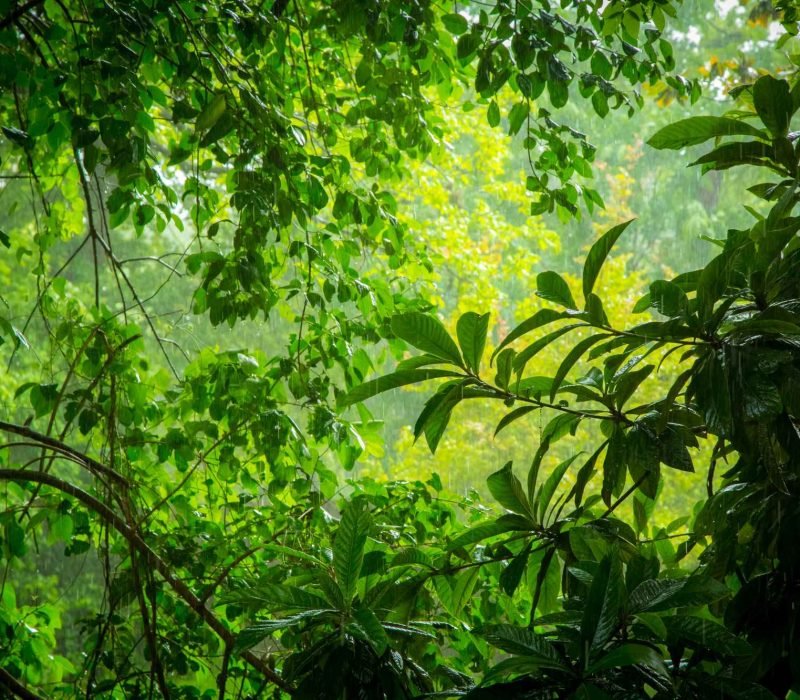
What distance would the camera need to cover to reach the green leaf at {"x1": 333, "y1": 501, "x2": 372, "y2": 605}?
0.82 m

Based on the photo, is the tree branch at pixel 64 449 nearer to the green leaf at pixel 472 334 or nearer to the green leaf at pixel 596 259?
the green leaf at pixel 472 334

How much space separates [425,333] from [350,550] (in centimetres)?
22

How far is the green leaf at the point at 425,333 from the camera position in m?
0.86

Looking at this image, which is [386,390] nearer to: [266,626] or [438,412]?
[438,412]

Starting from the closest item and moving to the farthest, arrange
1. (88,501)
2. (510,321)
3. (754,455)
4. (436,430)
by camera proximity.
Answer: (754,455) → (436,430) → (88,501) → (510,321)

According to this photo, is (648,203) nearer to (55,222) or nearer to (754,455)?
(55,222)

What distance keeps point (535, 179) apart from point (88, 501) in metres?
0.98

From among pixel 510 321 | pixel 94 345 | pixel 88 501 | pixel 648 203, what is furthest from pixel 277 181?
pixel 648 203

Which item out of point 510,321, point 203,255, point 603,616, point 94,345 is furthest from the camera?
point 510,321

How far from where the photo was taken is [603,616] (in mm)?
690

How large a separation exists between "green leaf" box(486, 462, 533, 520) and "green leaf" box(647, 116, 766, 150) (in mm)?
379

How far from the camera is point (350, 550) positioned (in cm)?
83

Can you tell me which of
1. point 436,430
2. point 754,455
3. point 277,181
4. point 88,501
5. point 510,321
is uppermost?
point 510,321

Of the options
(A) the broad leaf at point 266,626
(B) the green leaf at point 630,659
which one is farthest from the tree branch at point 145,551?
(B) the green leaf at point 630,659
